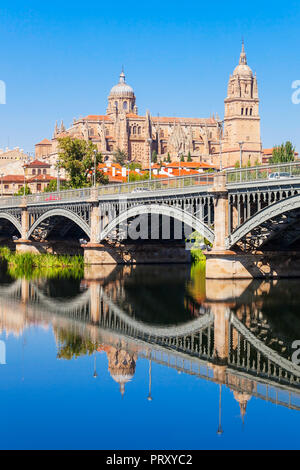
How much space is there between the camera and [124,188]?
67.4 metres

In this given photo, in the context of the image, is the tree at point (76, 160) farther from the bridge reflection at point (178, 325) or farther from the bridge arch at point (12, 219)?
the bridge reflection at point (178, 325)

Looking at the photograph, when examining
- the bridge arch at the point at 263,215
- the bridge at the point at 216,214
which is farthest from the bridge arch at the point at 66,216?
the bridge arch at the point at 263,215

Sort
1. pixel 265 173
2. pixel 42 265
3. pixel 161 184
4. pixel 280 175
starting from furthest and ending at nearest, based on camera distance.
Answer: pixel 42 265 < pixel 161 184 < pixel 265 173 < pixel 280 175

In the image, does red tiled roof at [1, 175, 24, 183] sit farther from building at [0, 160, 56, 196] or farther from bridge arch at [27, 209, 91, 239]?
bridge arch at [27, 209, 91, 239]

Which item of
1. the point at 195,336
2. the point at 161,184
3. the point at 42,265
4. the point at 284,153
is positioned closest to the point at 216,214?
the point at 161,184

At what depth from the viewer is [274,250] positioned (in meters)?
52.1

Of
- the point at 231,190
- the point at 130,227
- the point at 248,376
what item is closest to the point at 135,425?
the point at 248,376

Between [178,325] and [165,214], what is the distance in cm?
2058

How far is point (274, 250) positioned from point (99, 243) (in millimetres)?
22738

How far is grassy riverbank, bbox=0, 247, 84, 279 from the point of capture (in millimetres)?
67625

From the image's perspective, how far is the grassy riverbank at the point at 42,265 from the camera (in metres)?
67.6

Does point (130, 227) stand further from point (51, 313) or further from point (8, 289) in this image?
point (51, 313)

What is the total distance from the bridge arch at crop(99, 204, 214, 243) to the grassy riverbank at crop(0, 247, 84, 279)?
4666mm

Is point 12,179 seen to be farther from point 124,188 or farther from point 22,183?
point 124,188
